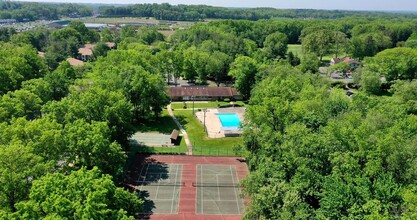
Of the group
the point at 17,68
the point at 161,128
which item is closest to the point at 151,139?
the point at 161,128

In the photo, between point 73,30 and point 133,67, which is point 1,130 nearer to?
point 133,67

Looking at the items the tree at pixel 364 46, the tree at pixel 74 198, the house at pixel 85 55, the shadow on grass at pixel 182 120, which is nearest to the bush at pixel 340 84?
the tree at pixel 364 46

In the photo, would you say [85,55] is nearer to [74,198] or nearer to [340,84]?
[340,84]

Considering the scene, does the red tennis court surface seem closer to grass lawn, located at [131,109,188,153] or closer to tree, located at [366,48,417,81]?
grass lawn, located at [131,109,188,153]

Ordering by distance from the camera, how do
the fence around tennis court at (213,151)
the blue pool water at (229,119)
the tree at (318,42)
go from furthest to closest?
the tree at (318,42) → the blue pool water at (229,119) → the fence around tennis court at (213,151)

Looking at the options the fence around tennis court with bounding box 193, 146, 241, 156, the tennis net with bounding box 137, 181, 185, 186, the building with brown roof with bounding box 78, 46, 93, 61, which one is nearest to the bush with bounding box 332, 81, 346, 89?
the fence around tennis court with bounding box 193, 146, 241, 156

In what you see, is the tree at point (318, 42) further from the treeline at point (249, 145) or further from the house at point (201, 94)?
the house at point (201, 94)
